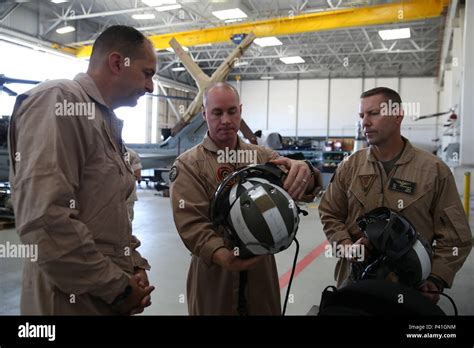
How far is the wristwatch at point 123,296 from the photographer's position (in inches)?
51.9

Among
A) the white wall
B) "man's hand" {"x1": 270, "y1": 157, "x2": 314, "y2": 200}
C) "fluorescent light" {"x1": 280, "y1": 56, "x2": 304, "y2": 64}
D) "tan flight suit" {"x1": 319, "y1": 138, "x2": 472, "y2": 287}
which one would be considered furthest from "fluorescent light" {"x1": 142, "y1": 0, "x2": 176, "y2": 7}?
the white wall

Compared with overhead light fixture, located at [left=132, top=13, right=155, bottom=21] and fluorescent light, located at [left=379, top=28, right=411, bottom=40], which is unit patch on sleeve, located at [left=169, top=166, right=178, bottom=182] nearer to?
overhead light fixture, located at [left=132, top=13, right=155, bottom=21]

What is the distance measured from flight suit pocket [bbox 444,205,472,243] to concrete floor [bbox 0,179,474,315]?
173 centimetres

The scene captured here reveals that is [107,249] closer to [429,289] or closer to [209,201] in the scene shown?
[209,201]

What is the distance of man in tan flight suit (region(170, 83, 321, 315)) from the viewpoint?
1.75m

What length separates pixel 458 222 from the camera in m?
2.07

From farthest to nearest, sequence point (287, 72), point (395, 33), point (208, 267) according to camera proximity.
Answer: point (287, 72), point (395, 33), point (208, 267)

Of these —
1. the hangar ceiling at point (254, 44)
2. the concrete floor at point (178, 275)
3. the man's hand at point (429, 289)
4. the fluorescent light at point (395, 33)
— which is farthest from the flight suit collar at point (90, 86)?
the fluorescent light at point (395, 33)

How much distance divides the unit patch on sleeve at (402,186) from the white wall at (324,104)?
22.5 m

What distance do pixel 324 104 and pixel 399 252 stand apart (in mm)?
24428

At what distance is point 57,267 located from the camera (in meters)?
1.18

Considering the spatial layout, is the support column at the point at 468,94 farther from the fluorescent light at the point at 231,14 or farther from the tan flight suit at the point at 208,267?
the tan flight suit at the point at 208,267

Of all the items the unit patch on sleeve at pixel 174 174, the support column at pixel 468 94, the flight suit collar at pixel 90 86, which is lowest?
the unit patch on sleeve at pixel 174 174

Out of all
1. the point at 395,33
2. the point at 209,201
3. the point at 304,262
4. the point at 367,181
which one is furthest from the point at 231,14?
the point at 209,201
